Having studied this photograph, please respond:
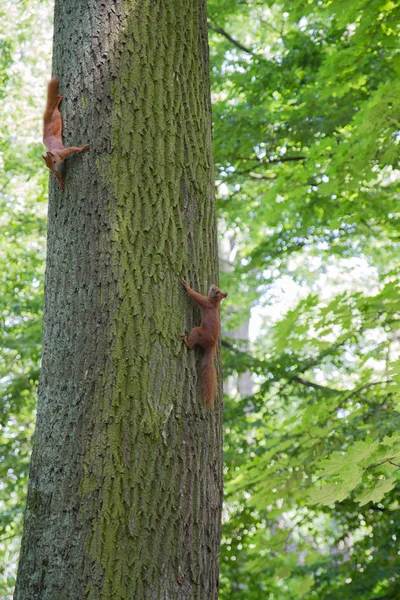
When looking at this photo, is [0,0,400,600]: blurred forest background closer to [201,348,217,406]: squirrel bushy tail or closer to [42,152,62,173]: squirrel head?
[201,348,217,406]: squirrel bushy tail

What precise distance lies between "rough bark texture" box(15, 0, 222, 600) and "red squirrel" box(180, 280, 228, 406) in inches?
1.1

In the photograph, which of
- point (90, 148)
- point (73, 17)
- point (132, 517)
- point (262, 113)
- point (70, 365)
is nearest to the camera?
point (132, 517)

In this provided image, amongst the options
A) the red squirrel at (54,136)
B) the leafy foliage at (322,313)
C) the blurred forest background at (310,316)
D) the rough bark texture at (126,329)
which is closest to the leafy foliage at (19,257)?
the blurred forest background at (310,316)

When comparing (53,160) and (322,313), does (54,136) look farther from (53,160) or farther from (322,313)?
(322,313)

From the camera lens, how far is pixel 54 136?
213cm

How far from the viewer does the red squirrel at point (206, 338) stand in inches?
78.0

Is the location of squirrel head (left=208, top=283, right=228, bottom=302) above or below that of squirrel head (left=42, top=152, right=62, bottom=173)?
below

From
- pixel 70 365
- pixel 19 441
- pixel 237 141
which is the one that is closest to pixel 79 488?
pixel 70 365

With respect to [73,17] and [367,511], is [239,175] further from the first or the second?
[73,17]

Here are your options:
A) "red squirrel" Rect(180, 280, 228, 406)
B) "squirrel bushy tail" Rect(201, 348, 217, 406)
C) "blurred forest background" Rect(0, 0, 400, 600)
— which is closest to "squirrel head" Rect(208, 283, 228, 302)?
"red squirrel" Rect(180, 280, 228, 406)

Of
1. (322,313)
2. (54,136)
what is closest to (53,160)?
(54,136)

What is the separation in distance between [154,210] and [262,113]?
4.97 metres

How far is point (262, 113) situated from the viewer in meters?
6.64

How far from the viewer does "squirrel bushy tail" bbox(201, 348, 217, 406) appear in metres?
1.97
